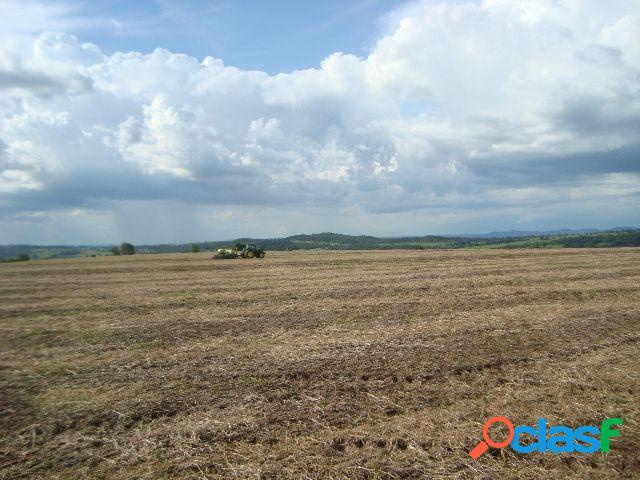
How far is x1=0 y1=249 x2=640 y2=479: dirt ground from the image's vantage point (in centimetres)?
617

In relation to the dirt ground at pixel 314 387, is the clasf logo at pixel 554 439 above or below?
below

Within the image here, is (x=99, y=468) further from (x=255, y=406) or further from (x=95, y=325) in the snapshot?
(x=95, y=325)

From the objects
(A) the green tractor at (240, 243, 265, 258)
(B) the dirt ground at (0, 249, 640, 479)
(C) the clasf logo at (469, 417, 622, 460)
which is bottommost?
(C) the clasf logo at (469, 417, 622, 460)

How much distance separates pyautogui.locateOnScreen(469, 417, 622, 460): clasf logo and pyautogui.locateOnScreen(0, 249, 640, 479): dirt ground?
0.15m

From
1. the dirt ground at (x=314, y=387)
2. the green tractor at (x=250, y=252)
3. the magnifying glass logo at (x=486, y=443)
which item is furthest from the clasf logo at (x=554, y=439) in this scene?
the green tractor at (x=250, y=252)

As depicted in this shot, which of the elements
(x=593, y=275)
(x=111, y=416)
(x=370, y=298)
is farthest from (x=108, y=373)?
(x=593, y=275)

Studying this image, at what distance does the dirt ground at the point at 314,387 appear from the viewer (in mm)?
6168

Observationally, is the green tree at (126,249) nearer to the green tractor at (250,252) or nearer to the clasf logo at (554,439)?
the green tractor at (250,252)

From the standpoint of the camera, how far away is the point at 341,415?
7.62 m

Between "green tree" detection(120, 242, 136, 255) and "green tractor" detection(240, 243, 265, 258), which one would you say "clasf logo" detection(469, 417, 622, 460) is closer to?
"green tractor" detection(240, 243, 265, 258)

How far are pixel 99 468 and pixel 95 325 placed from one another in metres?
11.3

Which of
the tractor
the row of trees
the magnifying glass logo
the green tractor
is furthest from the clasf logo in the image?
the row of trees

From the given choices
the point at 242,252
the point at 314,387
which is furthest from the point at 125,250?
the point at 314,387

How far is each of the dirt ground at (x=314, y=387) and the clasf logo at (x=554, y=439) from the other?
0.15 metres
